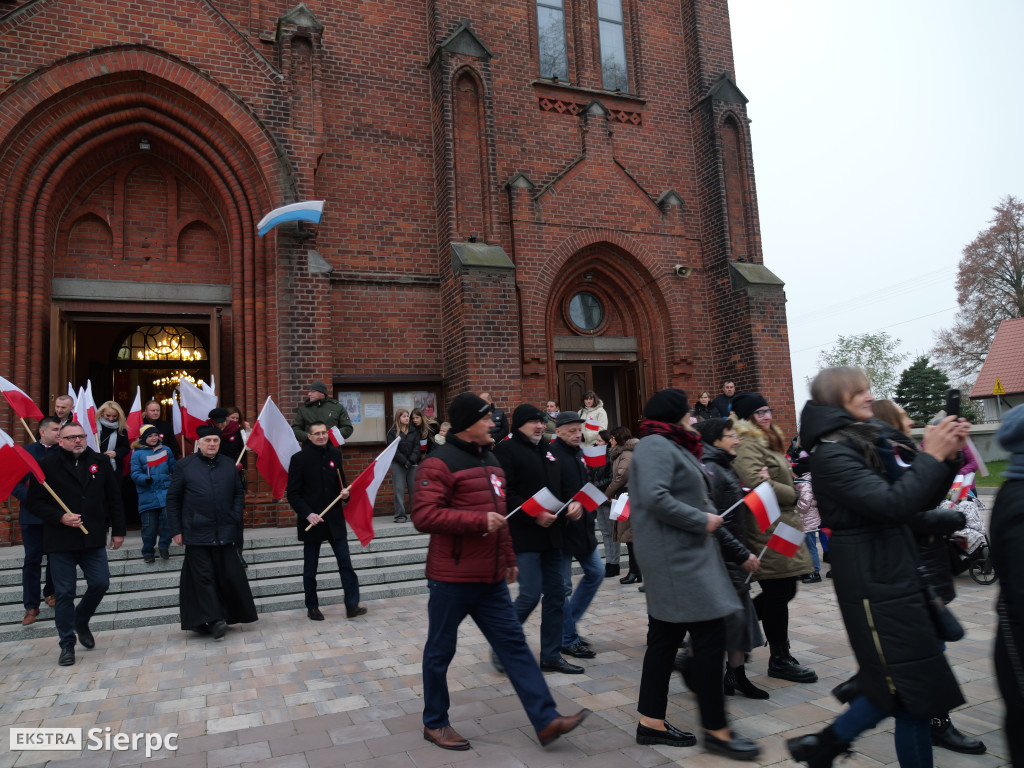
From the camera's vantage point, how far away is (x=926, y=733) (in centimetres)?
281

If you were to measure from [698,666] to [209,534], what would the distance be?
493cm

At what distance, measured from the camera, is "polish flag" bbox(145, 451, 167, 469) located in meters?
8.17

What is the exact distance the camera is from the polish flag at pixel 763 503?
4.11m

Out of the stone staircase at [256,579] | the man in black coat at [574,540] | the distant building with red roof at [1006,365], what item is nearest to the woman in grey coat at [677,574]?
the man in black coat at [574,540]

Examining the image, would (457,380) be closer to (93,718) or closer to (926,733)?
(93,718)

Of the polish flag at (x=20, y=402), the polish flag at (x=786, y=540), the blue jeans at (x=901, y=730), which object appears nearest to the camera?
the blue jeans at (x=901, y=730)

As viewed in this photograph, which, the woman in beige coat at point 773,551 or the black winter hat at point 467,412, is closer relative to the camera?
the black winter hat at point 467,412

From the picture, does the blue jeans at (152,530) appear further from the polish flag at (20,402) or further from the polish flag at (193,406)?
the polish flag at (20,402)

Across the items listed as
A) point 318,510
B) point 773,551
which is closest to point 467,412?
point 773,551

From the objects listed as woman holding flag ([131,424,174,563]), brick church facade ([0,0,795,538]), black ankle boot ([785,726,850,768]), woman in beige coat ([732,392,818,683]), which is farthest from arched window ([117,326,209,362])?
black ankle boot ([785,726,850,768])

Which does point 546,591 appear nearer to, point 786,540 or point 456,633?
point 456,633

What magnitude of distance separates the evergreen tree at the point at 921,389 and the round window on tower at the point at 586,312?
96.2 ft

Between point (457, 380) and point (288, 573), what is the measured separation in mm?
4648

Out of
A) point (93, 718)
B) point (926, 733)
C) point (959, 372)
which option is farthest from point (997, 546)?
point (959, 372)
